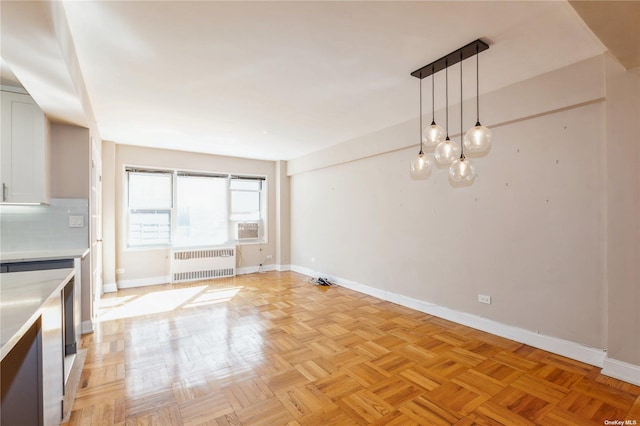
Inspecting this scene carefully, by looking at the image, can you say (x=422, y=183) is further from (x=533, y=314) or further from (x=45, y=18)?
(x=45, y=18)

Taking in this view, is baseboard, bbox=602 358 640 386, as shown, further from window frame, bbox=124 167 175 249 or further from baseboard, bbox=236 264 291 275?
window frame, bbox=124 167 175 249

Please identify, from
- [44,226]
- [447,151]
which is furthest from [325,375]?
[44,226]

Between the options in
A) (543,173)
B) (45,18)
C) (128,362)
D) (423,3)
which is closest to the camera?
(45,18)

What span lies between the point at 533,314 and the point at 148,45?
4.23 meters

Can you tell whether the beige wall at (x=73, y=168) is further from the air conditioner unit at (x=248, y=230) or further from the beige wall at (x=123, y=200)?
the air conditioner unit at (x=248, y=230)

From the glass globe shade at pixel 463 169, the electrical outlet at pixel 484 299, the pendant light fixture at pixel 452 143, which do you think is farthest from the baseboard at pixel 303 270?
the glass globe shade at pixel 463 169

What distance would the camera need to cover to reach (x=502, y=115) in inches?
121

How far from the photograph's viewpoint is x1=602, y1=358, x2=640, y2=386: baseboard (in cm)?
225

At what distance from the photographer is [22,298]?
136 centimetres

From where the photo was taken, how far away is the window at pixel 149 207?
547 centimetres

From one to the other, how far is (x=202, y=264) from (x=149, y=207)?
1479mm

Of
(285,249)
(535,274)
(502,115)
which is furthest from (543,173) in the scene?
(285,249)

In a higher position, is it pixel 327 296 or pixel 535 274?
pixel 535 274

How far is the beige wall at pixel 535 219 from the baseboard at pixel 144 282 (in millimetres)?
4120
